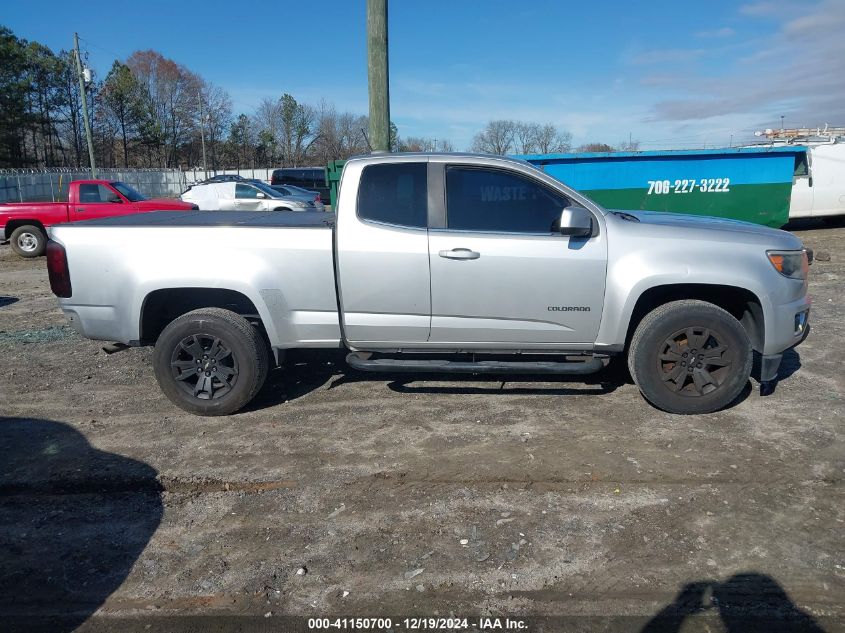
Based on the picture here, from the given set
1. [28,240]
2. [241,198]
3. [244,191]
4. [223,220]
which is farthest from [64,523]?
[244,191]

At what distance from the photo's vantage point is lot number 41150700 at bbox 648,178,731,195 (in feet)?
46.1

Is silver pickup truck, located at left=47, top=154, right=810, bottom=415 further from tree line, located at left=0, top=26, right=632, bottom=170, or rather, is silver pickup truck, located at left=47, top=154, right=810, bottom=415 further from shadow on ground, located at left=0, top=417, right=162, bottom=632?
tree line, located at left=0, top=26, right=632, bottom=170

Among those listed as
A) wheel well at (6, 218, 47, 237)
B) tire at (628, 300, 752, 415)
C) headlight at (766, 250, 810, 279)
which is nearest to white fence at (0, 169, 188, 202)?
wheel well at (6, 218, 47, 237)

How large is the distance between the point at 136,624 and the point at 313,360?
12.5 feet

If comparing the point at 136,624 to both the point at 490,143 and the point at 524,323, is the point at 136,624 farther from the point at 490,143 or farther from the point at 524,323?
the point at 490,143

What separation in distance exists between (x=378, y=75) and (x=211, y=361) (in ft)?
15.1

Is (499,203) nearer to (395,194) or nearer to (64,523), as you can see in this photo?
(395,194)

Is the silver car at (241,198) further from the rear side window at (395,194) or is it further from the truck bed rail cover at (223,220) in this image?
the rear side window at (395,194)

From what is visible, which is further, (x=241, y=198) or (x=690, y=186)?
(x=241, y=198)

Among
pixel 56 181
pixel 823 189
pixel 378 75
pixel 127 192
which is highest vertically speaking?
pixel 378 75

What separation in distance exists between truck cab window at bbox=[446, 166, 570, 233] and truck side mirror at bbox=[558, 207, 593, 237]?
0.69 ft

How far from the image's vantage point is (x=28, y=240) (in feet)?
49.5

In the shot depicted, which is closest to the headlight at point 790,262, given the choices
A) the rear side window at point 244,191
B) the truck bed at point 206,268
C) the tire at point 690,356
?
the tire at point 690,356

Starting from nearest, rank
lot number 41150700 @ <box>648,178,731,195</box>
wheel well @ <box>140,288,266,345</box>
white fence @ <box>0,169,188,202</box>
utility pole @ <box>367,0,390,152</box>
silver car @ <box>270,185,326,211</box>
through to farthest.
Result: wheel well @ <box>140,288,266,345</box>
utility pole @ <box>367,0,390,152</box>
lot number 41150700 @ <box>648,178,731,195</box>
silver car @ <box>270,185,326,211</box>
white fence @ <box>0,169,188,202</box>
